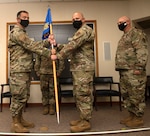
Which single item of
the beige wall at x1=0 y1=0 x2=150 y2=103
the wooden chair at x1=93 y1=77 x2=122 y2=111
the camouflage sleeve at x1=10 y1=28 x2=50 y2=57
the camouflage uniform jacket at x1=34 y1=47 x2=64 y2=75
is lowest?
the wooden chair at x1=93 y1=77 x2=122 y2=111

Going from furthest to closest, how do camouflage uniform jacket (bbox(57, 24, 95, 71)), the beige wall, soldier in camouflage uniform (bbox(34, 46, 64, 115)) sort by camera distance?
1. the beige wall
2. soldier in camouflage uniform (bbox(34, 46, 64, 115))
3. camouflage uniform jacket (bbox(57, 24, 95, 71))

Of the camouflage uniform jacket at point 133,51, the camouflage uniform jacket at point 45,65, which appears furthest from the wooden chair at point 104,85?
the camouflage uniform jacket at point 133,51

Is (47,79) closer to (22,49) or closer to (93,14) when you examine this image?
(22,49)

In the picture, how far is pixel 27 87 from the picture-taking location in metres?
2.61

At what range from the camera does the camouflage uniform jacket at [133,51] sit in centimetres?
258

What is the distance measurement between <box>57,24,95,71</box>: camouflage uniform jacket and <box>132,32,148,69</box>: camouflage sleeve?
685 mm

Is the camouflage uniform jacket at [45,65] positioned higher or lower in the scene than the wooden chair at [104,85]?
higher

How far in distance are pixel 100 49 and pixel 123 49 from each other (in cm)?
191

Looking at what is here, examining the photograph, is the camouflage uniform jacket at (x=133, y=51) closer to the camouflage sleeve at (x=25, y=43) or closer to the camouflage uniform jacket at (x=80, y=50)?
the camouflage uniform jacket at (x=80, y=50)

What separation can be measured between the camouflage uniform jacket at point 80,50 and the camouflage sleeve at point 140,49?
0.69 metres

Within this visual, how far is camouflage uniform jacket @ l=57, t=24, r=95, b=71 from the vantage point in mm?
2449

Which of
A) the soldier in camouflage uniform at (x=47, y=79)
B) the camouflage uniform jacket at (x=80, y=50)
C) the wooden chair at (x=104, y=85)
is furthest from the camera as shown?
the wooden chair at (x=104, y=85)

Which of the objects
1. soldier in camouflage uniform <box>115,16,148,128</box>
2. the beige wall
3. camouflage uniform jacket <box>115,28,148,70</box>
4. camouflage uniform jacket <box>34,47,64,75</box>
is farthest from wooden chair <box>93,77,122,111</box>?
camouflage uniform jacket <box>115,28,148,70</box>

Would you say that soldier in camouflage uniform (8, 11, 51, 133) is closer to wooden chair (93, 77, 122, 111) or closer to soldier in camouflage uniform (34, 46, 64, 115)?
soldier in camouflage uniform (34, 46, 64, 115)
